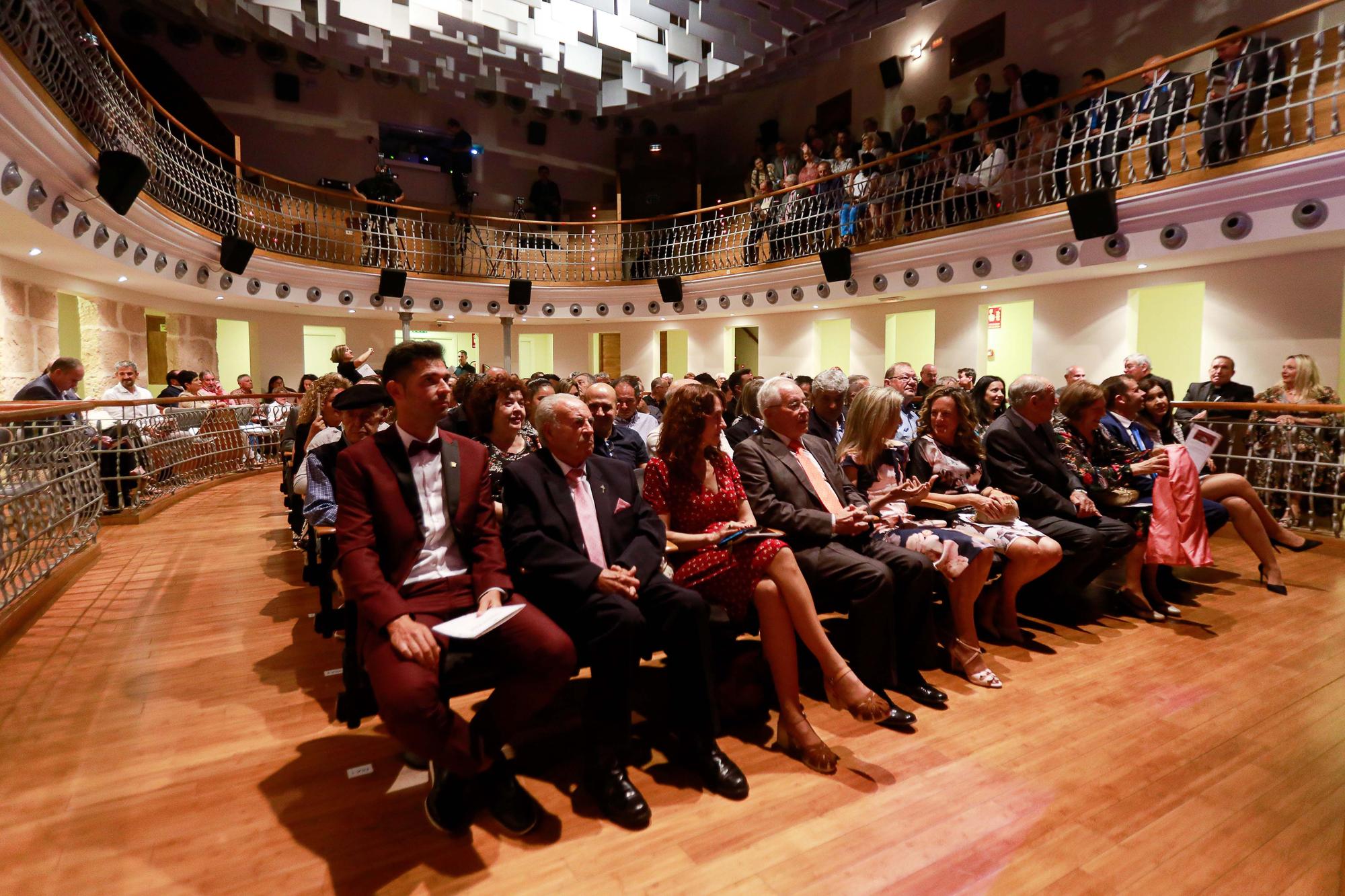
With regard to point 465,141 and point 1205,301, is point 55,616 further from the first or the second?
point 465,141

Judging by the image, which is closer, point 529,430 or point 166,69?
point 529,430

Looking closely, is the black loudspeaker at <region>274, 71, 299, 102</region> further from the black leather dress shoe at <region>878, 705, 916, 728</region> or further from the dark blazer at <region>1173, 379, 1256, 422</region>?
the black leather dress shoe at <region>878, 705, 916, 728</region>

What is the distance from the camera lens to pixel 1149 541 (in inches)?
150

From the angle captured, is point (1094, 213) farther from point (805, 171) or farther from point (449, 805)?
point (449, 805)

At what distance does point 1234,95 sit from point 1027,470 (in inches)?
183

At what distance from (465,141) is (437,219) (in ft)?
5.56

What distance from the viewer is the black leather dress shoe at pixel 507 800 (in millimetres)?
2020

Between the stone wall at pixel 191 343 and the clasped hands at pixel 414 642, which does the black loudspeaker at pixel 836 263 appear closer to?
the clasped hands at pixel 414 642

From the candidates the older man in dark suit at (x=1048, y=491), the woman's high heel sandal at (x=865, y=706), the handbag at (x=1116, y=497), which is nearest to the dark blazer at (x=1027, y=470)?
the older man in dark suit at (x=1048, y=491)

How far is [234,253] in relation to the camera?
924 centimetres

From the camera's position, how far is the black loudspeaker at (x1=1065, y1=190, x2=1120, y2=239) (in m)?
6.80

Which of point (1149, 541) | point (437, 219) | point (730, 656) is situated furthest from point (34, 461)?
point (437, 219)

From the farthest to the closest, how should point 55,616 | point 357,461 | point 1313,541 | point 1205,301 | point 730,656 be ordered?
1. point 1205,301
2. point 1313,541
3. point 55,616
4. point 730,656
5. point 357,461

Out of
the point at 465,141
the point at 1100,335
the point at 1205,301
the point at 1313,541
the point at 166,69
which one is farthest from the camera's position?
the point at 465,141
